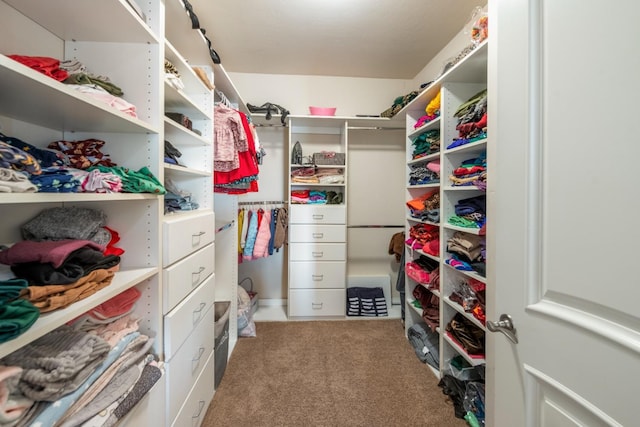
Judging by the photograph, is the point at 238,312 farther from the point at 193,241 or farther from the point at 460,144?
the point at 460,144

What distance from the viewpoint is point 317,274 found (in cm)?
246

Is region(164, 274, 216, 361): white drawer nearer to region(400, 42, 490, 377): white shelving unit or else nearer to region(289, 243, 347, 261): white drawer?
region(289, 243, 347, 261): white drawer

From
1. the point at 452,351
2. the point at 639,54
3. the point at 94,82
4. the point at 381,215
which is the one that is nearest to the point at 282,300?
the point at 381,215

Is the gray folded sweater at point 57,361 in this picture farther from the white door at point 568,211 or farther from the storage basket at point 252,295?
the storage basket at point 252,295

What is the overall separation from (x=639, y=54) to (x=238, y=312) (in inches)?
97.8

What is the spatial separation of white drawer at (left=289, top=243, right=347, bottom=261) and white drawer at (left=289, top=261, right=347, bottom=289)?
0.16 ft

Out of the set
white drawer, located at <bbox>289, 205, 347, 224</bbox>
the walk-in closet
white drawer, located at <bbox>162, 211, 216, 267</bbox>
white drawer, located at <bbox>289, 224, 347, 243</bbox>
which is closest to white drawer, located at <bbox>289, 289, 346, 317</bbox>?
the walk-in closet

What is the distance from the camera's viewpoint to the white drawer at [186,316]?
976 mm

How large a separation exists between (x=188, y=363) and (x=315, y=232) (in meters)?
1.51

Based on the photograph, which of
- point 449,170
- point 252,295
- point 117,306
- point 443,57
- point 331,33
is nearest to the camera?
point 117,306

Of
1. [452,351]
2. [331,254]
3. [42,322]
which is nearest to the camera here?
[42,322]

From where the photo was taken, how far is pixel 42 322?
54 cm

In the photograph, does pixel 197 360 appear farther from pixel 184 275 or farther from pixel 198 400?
pixel 184 275

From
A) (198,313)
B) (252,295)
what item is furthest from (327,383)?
(252,295)
